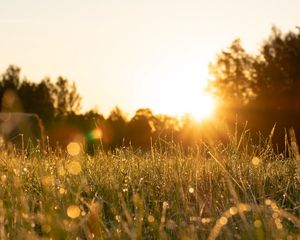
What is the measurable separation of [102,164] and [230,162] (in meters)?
1.29

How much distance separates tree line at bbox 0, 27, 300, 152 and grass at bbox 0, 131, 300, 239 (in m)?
11.0

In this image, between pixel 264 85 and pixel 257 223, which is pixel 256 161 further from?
pixel 264 85

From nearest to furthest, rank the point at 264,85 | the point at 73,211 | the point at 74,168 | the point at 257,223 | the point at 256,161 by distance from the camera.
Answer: the point at 257,223
the point at 73,211
the point at 256,161
the point at 74,168
the point at 264,85

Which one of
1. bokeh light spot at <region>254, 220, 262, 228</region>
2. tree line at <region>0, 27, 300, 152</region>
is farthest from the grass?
tree line at <region>0, 27, 300, 152</region>

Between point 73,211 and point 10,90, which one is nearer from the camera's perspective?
point 73,211

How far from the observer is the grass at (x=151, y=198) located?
11.7 ft

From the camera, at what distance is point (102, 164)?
555 cm

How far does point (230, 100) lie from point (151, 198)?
35.0 meters

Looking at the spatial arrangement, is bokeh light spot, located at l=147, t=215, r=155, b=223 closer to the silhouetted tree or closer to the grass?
the grass

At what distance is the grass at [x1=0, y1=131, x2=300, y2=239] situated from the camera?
357cm

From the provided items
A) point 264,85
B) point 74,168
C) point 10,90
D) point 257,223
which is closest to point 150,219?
point 257,223

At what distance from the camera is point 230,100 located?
3906 centimetres

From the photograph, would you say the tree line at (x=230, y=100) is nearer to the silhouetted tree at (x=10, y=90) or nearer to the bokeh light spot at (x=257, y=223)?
the silhouetted tree at (x=10, y=90)

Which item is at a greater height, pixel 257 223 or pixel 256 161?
pixel 256 161
